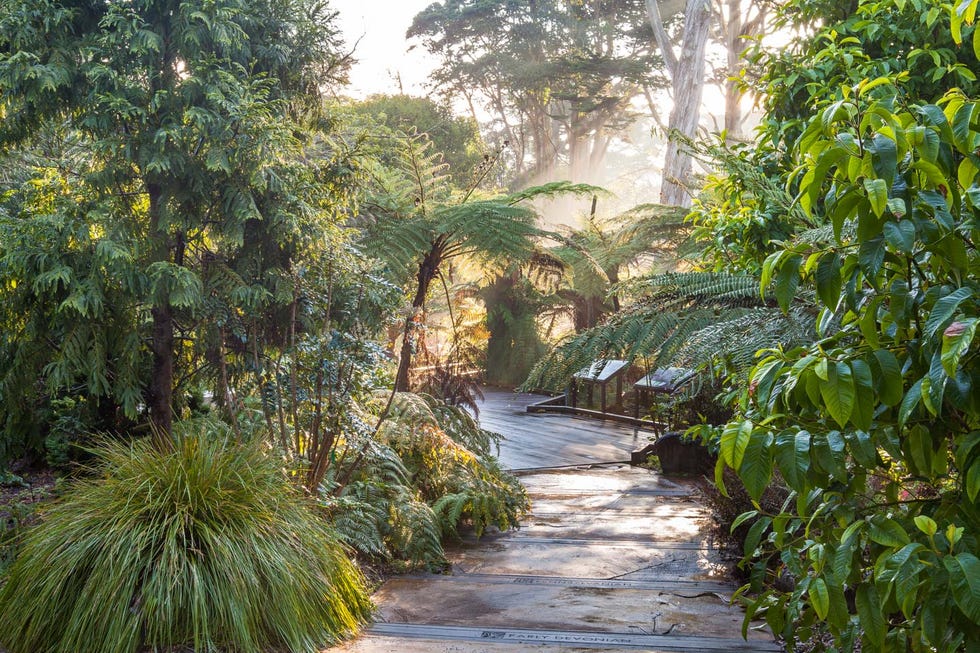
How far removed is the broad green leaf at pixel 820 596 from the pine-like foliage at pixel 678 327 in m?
1.38

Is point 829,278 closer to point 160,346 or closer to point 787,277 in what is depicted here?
point 787,277

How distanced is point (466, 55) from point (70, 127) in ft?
63.3

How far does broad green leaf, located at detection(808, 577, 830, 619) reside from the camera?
5.42 ft

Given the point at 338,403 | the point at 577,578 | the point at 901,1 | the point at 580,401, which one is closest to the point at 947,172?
the point at 901,1

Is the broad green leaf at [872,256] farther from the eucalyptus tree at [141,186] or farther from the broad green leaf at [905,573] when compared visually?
the eucalyptus tree at [141,186]

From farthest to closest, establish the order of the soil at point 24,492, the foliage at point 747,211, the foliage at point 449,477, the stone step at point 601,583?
1. the foliage at point 449,477
2. the soil at point 24,492
3. the stone step at point 601,583
4. the foliage at point 747,211

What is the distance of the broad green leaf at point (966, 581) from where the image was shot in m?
1.40

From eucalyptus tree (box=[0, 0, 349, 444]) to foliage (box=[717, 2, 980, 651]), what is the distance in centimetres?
350

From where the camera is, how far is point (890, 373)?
1.61 metres

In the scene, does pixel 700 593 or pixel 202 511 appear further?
pixel 700 593

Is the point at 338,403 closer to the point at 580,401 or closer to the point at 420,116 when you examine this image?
the point at 580,401

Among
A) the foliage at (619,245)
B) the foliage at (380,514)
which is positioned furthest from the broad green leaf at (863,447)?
the foliage at (619,245)

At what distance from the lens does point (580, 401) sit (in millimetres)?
15422

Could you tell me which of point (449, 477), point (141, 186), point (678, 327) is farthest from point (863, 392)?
point (141, 186)
